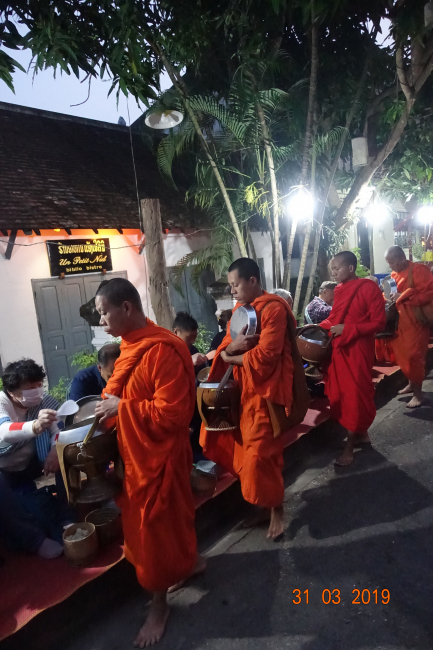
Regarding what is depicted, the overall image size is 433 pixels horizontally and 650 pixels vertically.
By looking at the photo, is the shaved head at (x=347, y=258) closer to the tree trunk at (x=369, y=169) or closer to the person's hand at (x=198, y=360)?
the person's hand at (x=198, y=360)

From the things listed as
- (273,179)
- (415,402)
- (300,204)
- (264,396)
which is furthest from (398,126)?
(264,396)

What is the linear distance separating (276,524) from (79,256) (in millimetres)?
5729

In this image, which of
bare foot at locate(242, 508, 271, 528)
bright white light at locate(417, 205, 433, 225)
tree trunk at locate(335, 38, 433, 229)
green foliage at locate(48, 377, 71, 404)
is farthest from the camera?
bright white light at locate(417, 205, 433, 225)

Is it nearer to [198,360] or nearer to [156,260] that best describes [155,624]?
[198,360]

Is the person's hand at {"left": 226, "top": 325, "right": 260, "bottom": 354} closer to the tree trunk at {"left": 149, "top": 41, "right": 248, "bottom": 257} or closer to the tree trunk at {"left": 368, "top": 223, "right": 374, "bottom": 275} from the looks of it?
the tree trunk at {"left": 149, "top": 41, "right": 248, "bottom": 257}

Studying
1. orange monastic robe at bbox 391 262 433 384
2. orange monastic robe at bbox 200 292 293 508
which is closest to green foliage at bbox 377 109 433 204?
orange monastic robe at bbox 391 262 433 384

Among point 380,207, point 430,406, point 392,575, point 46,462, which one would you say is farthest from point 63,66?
point 380,207

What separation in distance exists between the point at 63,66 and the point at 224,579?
3648mm

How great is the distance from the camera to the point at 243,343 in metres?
2.88

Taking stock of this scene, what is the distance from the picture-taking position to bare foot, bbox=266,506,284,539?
10.1ft

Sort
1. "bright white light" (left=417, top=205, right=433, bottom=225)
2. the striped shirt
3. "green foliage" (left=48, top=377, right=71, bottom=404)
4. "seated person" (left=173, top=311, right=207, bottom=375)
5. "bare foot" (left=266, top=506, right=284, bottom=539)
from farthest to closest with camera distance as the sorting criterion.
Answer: "bright white light" (left=417, top=205, right=433, bottom=225) < "green foliage" (left=48, top=377, right=71, bottom=404) < "seated person" (left=173, top=311, right=207, bottom=375) < "bare foot" (left=266, top=506, right=284, bottom=539) < the striped shirt

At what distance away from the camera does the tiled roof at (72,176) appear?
7.13 metres

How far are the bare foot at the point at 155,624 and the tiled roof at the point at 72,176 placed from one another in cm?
565
